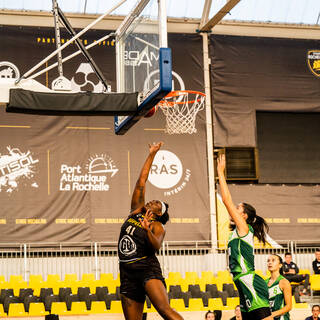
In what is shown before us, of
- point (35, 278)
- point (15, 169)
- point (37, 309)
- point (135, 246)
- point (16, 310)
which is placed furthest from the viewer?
point (15, 169)

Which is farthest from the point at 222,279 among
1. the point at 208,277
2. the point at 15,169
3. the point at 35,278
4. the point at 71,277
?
the point at 15,169

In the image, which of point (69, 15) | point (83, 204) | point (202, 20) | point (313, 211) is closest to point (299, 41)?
point (202, 20)

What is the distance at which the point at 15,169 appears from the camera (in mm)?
17250

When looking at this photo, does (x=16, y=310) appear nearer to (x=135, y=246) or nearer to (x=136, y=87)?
(x=136, y=87)

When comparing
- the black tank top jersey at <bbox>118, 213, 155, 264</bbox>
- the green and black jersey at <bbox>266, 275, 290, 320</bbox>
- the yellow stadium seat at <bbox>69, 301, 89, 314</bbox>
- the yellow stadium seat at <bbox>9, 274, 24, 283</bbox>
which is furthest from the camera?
the yellow stadium seat at <bbox>9, 274, 24, 283</bbox>

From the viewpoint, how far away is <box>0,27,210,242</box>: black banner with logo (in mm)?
17156

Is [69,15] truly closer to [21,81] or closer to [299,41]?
[299,41]

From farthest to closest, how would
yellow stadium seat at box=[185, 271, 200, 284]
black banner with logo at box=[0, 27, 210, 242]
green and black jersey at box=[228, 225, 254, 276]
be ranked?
black banner with logo at box=[0, 27, 210, 242] < yellow stadium seat at box=[185, 271, 200, 284] < green and black jersey at box=[228, 225, 254, 276]

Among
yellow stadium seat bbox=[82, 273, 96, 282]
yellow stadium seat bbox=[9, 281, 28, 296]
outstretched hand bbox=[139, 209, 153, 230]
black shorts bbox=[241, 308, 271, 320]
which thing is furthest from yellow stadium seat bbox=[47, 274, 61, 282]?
black shorts bbox=[241, 308, 271, 320]

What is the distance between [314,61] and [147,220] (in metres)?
14.8

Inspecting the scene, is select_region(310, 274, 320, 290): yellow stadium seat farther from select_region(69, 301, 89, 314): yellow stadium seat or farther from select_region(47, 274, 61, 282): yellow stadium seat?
select_region(47, 274, 61, 282): yellow stadium seat

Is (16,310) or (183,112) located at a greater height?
(183,112)

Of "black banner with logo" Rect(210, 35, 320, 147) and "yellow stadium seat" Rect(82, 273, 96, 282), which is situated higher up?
"black banner with logo" Rect(210, 35, 320, 147)

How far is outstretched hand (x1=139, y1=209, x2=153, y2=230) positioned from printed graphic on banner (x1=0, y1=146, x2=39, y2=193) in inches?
436
